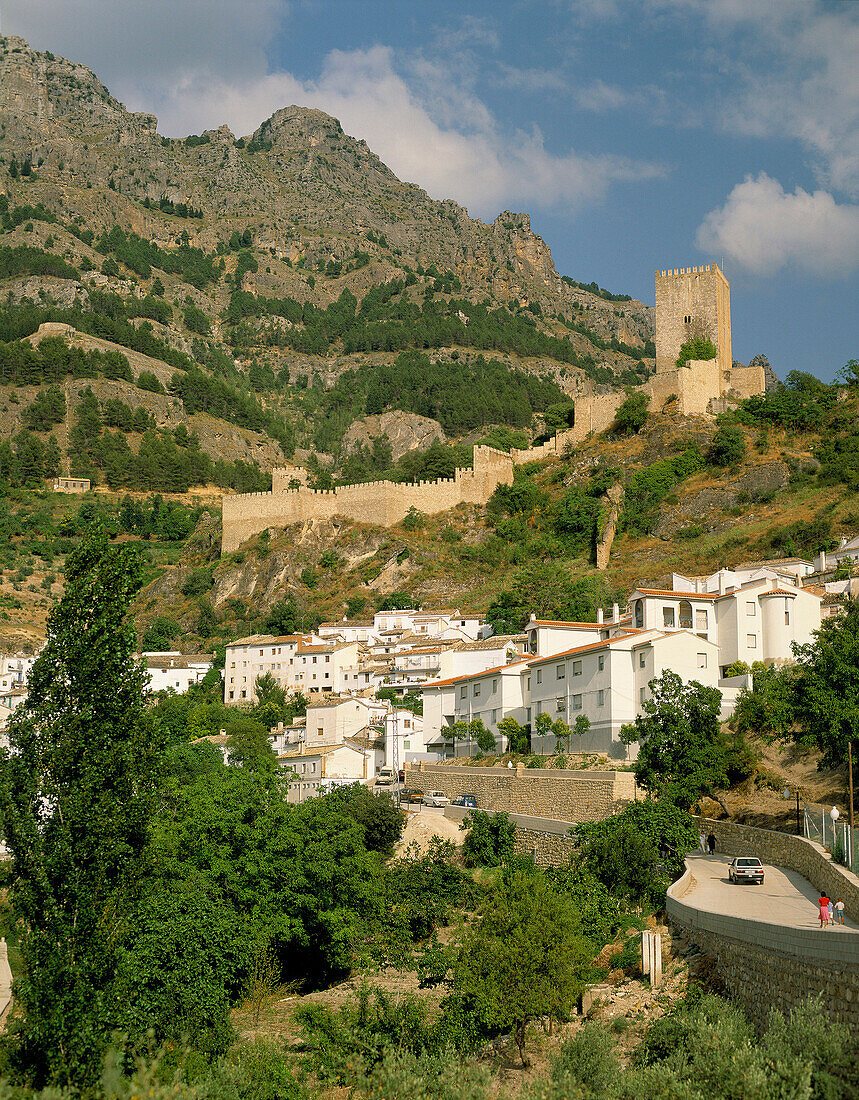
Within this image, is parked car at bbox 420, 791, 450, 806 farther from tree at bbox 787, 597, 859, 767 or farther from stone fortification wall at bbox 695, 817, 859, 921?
tree at bbox 787, 597, 859, 767

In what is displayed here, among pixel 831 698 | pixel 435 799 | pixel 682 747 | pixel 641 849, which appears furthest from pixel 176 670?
pixel 831 698

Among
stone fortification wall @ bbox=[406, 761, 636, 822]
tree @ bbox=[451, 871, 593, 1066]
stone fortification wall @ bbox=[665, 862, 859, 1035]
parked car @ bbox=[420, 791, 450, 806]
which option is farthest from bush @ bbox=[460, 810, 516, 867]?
stone fortification wall @ bbox=[665, 862, 859, 1035]

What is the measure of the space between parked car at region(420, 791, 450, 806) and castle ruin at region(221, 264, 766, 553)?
50678 mm

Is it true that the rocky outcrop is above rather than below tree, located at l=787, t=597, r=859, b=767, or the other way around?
above

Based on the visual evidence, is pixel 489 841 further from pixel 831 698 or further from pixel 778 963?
pixel 778 963

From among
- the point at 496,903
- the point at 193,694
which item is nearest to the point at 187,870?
the point at 496,903

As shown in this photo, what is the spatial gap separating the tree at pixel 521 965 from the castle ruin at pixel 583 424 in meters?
68.6

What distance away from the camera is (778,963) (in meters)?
18.7

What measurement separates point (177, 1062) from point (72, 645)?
Answer: 8.58 meters

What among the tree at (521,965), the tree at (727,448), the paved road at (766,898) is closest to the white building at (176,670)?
the tree at (727,448)

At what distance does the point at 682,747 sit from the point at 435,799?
1412 cm

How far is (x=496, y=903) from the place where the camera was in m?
27.0

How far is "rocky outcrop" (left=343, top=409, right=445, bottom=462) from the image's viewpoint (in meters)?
143

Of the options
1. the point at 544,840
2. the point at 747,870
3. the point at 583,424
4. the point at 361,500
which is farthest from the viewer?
the point at 583,424
